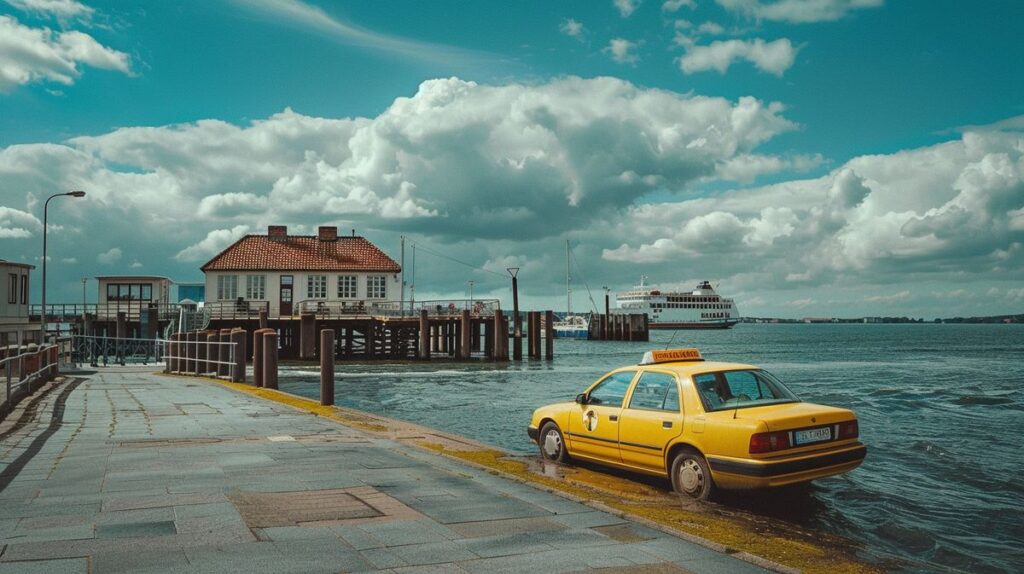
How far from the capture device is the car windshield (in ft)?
29.6

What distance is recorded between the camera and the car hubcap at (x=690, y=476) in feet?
29.1

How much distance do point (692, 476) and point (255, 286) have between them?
51241 mm

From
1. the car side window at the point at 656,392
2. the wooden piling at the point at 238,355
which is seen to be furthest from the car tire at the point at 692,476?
the wooden piling at the point at 238,355

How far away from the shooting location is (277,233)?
59688 millimetres

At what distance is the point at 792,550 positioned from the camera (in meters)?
6.31

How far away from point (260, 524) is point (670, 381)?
17.0ft

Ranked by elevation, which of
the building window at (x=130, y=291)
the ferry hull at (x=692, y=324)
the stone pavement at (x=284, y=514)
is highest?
the building window at (x=130, y=291)

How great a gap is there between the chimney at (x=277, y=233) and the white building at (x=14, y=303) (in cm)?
1692

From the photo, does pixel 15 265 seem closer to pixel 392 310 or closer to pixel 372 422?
pixel 392 310

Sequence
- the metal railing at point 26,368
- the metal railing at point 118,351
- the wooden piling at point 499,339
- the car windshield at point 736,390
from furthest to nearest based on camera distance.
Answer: the wooden piling at point 499,339 < the metal railing at point 118,351 < the metal railing at point 26,368 < the car windshield at point 736,390

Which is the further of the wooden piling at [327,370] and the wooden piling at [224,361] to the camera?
the wooden piling at [224,361]

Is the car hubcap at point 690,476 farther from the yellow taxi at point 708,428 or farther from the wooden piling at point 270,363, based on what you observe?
the wooden piling at point 270,363

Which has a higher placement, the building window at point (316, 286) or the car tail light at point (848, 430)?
the building window at point (316, 286)

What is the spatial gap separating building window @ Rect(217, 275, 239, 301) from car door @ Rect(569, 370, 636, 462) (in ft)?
162
